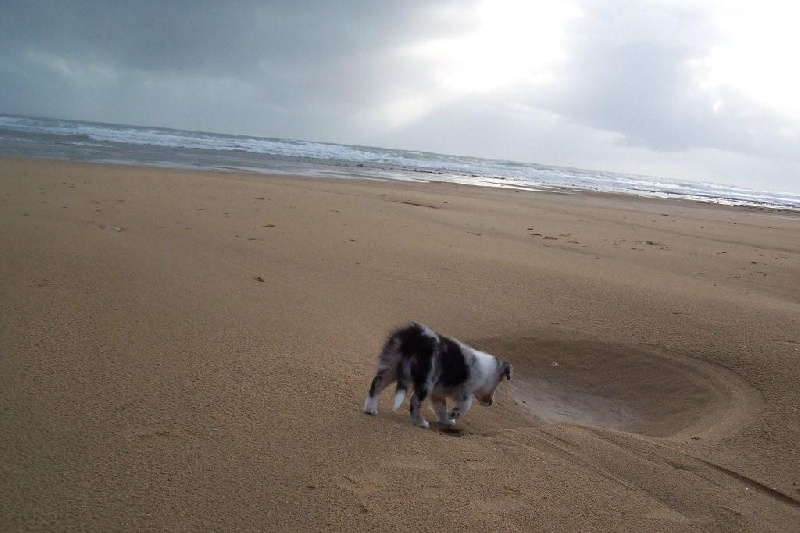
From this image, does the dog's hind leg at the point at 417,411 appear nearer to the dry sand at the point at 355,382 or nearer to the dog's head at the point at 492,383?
the dry sand at the point at 355,382

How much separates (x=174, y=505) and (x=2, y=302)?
10.0ft

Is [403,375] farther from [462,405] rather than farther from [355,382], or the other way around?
[462,405]

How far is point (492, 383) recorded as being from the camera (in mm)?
4512

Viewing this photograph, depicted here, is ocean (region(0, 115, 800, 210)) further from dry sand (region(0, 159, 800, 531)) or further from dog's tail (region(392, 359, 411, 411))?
dog's tail (region(392, 359, 411, 411))

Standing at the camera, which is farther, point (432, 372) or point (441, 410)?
point (441, 410)

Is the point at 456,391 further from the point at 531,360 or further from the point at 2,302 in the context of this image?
the point at 2,302

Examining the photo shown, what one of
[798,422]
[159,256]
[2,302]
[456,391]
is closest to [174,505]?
[456,391]

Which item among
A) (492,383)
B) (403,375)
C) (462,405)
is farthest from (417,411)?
(492,383)

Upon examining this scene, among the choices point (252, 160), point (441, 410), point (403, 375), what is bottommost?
point (441, 410)

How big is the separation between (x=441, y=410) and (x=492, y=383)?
49 cm

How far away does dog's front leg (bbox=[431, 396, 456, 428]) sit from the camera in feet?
13.7

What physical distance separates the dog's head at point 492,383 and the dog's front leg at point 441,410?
0.30 meters

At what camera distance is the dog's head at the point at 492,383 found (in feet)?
14.7

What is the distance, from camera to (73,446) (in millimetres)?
2771
